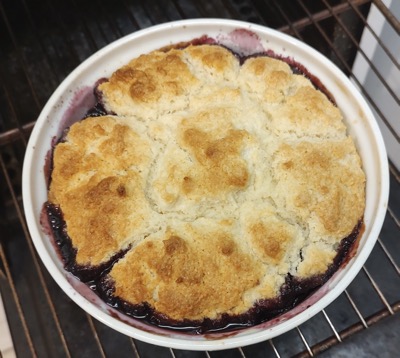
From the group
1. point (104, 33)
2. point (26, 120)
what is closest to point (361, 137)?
point (104, 33)

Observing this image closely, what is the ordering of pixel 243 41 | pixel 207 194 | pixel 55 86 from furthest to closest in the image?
pixel 55 86 → pixel 243 41 → pixel 207 194

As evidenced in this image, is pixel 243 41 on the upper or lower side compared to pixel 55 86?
upper

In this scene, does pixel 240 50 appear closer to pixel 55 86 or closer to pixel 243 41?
pixel 243 41

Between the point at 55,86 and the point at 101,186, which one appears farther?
the point at 55,86

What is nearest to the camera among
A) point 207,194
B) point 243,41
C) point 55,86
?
point 207,194

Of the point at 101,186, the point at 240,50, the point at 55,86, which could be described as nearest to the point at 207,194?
the point at 101,186

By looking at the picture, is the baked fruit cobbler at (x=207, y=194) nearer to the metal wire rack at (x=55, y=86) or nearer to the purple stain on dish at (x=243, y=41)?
the purple stain on dish at (x=243, y=41)

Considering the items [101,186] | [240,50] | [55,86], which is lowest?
[55,86]
